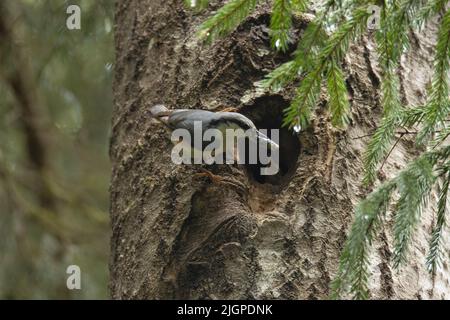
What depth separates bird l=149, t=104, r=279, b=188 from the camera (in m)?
2.24

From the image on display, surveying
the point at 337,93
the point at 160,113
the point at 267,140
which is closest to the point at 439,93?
the point at 337,93

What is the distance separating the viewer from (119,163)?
2549mm

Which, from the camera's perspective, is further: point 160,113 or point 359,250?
point 160,113

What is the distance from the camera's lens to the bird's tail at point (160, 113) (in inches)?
91.0

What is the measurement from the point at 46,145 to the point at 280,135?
253cm

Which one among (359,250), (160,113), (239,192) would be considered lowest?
(359,250)

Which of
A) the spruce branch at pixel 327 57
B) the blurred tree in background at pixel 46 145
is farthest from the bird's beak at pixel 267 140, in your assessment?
the blurred tree in background at pixel 46 145

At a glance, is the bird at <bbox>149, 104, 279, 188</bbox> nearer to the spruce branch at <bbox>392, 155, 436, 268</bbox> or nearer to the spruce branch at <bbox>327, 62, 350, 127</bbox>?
the spruce branch at <bbox>327, 62, 350, 127</bbox>

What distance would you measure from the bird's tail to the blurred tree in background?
1632mm

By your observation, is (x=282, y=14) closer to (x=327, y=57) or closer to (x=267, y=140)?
(x=327, y=57)

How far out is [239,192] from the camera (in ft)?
7.43
